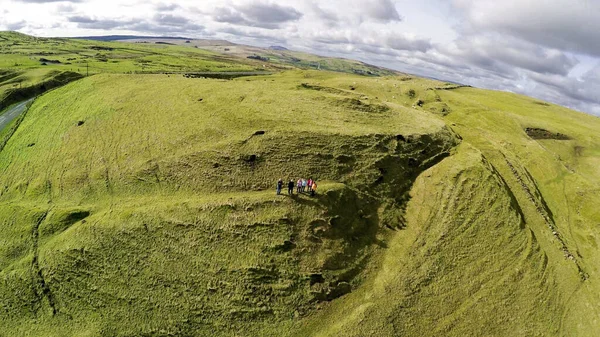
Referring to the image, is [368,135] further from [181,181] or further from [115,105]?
[115,105]

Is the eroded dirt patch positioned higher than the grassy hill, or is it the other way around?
the eroded dirt patch

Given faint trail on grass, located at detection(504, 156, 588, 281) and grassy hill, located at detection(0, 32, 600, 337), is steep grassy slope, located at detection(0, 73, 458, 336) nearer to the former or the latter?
grassy hill, located at detection(0, 32, 600, 337)

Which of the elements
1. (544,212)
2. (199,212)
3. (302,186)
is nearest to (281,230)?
(302,186)

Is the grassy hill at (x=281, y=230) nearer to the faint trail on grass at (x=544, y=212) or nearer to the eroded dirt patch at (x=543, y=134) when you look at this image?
the faint trail on grass at (x=544, y=212)

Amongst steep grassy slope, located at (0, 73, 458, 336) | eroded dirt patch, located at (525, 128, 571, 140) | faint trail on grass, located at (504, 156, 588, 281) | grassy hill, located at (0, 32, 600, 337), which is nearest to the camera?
steep grassy slope, located at (0, 73, 458, 336)

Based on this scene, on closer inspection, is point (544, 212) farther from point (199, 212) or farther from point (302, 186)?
point (199, 212)

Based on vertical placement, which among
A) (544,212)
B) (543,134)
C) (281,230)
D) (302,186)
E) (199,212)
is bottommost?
(281,230)

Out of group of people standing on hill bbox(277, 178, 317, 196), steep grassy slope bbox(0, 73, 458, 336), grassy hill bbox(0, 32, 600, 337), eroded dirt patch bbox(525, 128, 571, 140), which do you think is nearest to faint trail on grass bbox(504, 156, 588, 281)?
grassy hill bbox(0, 32, 600, 337)

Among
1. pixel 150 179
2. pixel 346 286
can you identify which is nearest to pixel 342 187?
pixel 346 286
